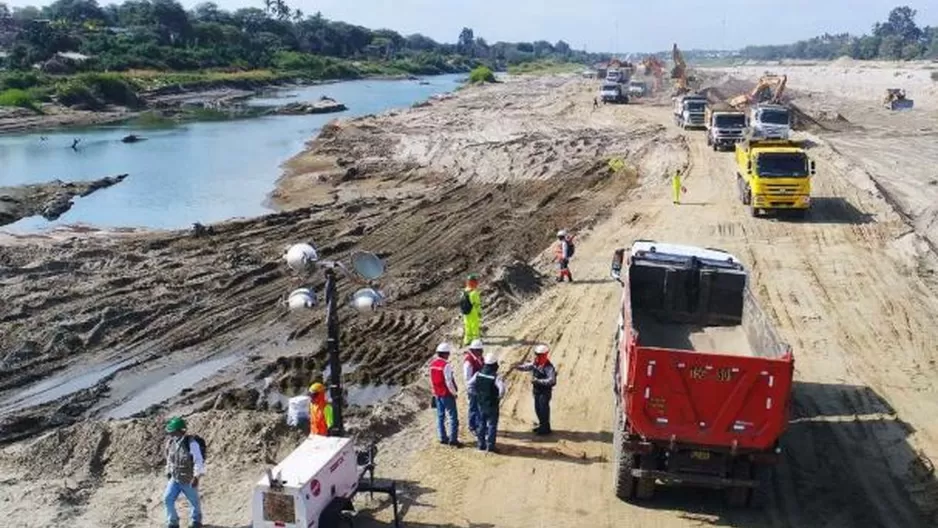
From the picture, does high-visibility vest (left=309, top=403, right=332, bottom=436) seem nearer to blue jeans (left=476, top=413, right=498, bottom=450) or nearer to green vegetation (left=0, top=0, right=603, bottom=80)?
blue jeans (left=476, top=413, right=498, bottom=450)

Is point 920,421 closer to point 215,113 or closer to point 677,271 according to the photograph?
point 677,271

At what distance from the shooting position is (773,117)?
41125 millimetres

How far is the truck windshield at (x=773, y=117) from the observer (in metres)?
41.0

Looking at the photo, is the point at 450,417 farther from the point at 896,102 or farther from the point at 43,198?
the point at 896,102

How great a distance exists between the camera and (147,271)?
25.6m

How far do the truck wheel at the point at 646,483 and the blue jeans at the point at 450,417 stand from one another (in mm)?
3002

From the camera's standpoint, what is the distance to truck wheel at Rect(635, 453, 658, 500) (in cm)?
1168

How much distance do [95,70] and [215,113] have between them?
2772 cm

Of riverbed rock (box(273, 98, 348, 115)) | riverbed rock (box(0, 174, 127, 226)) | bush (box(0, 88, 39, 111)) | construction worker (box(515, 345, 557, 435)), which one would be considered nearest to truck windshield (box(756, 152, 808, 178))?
construction worker (box(515, 345, 557, 435))

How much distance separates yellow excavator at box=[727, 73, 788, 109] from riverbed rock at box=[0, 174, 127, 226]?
3711 cm

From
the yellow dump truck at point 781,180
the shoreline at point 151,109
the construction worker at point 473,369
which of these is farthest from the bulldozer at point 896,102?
the construction worker at point 473,369

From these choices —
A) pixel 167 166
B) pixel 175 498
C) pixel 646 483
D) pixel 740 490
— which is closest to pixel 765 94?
pixel 167 166

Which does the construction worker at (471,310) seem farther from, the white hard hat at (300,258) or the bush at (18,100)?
the bush at (18,100)

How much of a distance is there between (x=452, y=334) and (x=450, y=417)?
6043 mm
